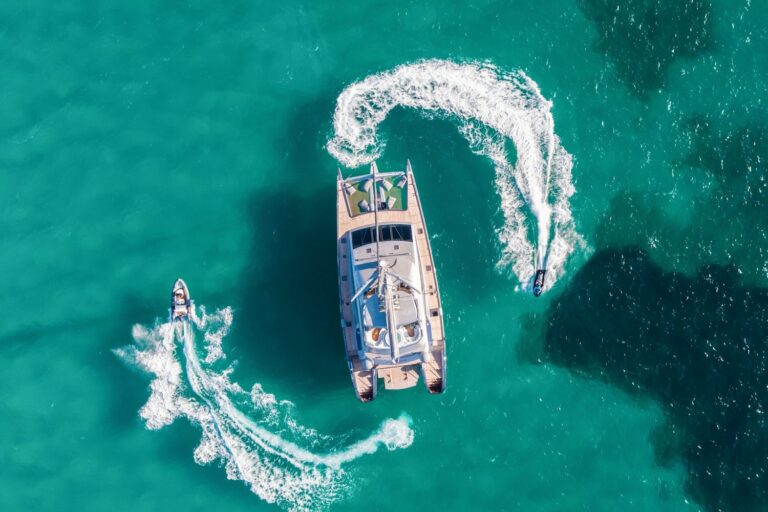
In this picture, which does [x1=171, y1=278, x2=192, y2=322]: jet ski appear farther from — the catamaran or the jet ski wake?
the catamaran

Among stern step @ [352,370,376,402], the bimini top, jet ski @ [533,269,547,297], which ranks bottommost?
stern step @ [352,370,376,402]

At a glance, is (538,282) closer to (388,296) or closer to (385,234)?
(385,234)

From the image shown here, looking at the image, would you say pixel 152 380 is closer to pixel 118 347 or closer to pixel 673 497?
pixel 118 347

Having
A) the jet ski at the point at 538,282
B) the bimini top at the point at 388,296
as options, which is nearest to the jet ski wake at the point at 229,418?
the bimini top at the point at 388,296

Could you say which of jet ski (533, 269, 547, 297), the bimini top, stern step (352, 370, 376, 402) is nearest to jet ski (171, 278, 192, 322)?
the bimini top

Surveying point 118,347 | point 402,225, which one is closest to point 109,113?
point 118,347

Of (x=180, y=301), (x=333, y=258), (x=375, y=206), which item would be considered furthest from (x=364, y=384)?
(x=180, y=301)
